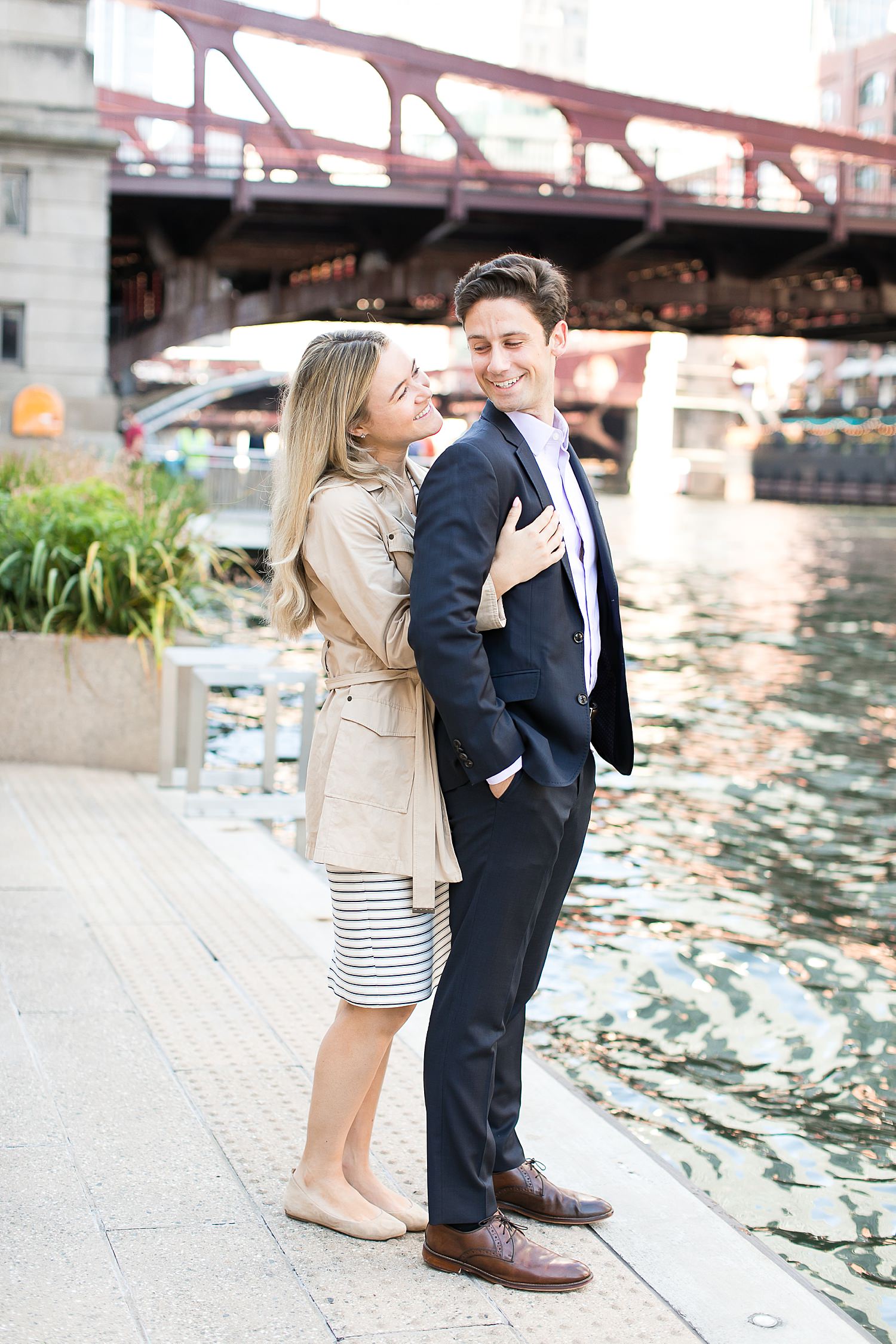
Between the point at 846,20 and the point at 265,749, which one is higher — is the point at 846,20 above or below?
above

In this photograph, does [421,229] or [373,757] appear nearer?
[373,757]

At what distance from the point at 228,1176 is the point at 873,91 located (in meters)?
111

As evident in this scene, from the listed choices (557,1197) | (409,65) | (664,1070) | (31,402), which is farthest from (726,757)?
(409,65)

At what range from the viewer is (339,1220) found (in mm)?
3232

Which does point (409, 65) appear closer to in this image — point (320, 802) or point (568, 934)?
point (568, 934)

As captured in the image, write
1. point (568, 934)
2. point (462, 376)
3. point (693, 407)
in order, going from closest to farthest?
point (568, 934) → point (462, 376) → point (693, 407)

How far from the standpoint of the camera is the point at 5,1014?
4.48m

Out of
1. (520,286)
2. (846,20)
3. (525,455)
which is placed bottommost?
(525,455)

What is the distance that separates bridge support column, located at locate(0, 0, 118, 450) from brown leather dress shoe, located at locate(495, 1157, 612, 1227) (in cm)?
2637

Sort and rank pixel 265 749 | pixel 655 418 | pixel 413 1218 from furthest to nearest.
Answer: pixel 655 418 → pixel 265 749 → pixel 413 1218

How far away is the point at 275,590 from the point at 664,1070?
2.77 metres

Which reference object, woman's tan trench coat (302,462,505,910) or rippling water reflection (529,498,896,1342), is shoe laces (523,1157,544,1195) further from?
rippling water reflection (529,498,896,1342)

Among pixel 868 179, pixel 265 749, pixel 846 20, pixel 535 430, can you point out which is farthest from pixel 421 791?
pixel 846 20

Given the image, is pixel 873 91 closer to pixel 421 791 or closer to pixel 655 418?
pixel 655 418
